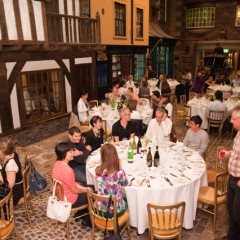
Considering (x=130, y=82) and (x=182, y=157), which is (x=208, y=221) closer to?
(x=182, y=157)

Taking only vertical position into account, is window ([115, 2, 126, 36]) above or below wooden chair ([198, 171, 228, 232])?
above

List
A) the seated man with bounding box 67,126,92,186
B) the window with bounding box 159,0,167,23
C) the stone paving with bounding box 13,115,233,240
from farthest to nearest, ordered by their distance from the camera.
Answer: the window with bounding box 159,0,167,23
the seated man with bounding box 67,126,92,186
the stone paving with bounding box 13,115,233,240

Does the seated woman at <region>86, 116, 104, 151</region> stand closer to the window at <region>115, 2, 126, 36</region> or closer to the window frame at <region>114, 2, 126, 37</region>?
the window frame at <region>114, 2, 126, 37</region>

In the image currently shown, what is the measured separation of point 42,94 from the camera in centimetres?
786

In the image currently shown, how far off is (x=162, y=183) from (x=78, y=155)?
63.1 inches

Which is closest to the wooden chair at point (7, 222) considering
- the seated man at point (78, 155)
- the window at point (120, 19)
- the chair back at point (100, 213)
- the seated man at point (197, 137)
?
the chair back at point (100, 213)

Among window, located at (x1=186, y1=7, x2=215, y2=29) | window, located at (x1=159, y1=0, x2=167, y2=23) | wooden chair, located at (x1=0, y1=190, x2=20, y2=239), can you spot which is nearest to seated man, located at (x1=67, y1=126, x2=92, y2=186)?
wooden chair, located at (x1=0, y1=190, x2=20, y2=239)

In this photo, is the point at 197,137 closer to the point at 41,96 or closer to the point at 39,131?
the point at 39,131

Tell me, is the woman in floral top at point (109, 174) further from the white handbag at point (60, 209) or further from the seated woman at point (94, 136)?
the seated woman at point (94, 136)

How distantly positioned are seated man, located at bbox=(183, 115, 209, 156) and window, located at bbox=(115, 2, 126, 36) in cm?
890

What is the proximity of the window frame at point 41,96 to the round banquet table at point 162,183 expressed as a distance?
392 cm

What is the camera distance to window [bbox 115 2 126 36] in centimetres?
1238

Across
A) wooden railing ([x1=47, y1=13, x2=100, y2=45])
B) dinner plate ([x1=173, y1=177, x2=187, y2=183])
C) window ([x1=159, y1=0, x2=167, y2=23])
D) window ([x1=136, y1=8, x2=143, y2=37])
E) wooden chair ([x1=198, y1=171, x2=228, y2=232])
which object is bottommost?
wooden chair ([x1=198, y1=171, x2=228, y2=232])

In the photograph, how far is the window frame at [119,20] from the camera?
1230cm
